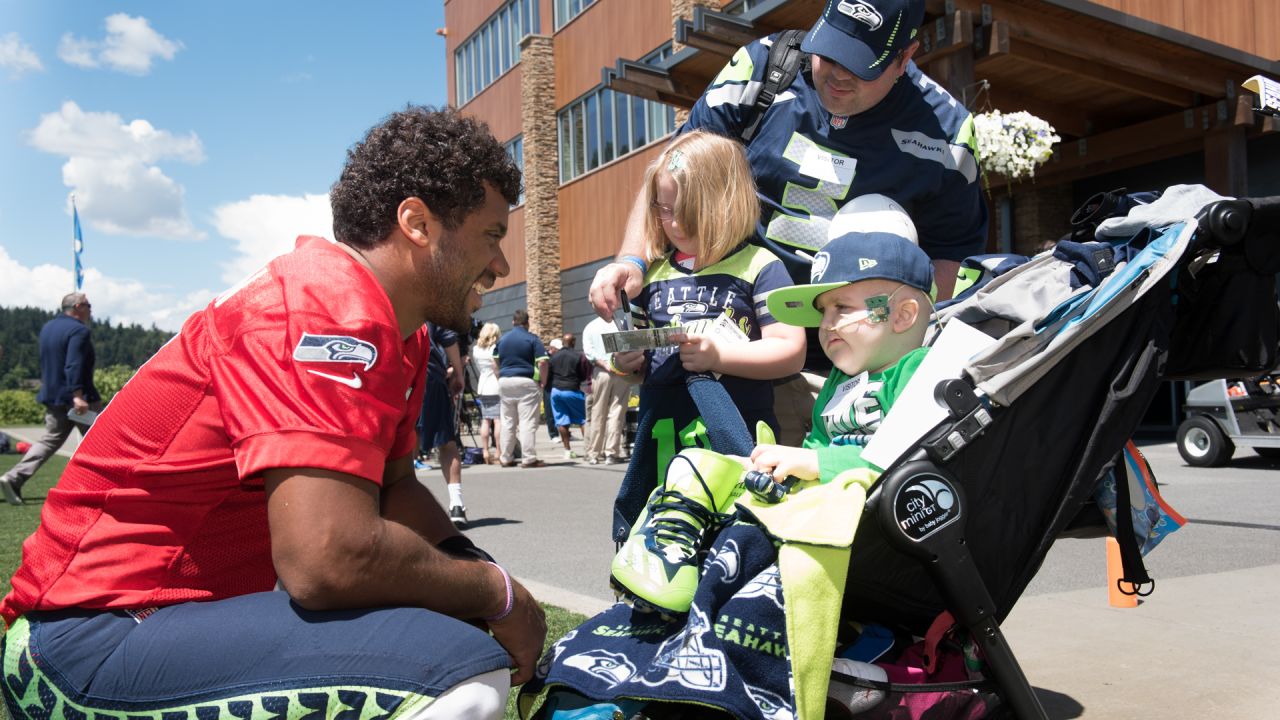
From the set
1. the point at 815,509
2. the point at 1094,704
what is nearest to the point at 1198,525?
the point at 1094,704

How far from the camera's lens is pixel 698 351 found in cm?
264

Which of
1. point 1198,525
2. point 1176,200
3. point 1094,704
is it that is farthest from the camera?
point 1198,525

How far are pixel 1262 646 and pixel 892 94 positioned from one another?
220 cm

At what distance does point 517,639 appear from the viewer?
197cm

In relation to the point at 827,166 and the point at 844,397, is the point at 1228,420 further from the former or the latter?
the point at 844,397

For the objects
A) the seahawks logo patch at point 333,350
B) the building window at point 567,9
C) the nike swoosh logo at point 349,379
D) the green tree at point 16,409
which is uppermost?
the building window at point 567,9

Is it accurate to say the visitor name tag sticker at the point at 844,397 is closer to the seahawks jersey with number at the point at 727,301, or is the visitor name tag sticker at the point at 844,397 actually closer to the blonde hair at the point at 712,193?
the seahawks jersey with number at the point at 727,301

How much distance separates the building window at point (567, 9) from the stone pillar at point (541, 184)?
1.92 feet

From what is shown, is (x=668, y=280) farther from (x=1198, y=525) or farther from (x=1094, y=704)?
(x=1198, y=525)

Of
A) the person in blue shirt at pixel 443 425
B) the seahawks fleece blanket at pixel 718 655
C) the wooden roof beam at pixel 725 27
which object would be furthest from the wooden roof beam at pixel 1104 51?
the seahawks fleece blanket at pixel 718 655

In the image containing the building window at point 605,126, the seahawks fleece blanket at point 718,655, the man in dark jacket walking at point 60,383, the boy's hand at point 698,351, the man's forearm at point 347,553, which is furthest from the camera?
the building window at point 605,126

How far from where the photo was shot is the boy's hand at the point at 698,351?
8.58 feet

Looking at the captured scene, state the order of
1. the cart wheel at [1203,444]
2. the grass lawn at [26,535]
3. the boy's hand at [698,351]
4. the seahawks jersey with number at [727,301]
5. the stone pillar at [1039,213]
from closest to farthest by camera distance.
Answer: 1. the boy's hand at [698,351]
2. the seahawks jersey with number at [727,301]
3. the grass lawn at [26,535]
4. the cart wheel at [1203,444]
5. the stone pillar at [1039,213]

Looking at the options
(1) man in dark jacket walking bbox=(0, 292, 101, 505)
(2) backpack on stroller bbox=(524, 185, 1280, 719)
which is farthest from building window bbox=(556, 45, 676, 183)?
(2) backpack on stroller bbox=(524, 185, 1280, 719)
